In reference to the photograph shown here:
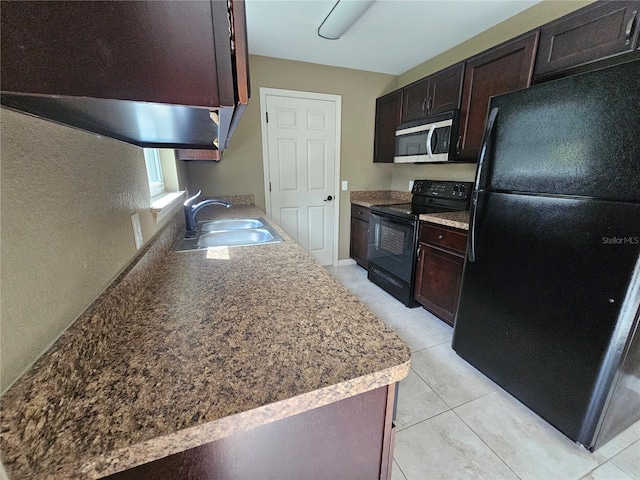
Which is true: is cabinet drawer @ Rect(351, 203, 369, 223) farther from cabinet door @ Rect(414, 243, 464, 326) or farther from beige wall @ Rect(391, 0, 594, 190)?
cabinet door @ Rect(414, 243, 464, 326)

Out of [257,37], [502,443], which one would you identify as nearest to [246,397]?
[502,443]

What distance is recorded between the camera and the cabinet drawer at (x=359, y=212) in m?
3.19

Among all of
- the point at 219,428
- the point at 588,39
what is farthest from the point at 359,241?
the point at 219,428

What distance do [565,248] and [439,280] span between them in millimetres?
1025

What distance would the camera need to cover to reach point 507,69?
73.0 inches

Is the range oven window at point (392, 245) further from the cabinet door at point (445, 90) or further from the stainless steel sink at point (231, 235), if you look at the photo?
the stainless steel sink at point (231, 235)

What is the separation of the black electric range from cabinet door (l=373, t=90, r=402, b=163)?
525mm

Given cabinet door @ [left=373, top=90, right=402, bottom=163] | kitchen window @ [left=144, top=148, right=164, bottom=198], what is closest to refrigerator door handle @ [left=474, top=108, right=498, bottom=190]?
cabinet door @ [left=373, top=90, right=402, bottom=163]

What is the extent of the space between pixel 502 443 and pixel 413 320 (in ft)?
3.64

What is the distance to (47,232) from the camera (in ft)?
1.49

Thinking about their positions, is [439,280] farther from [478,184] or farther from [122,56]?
[122,56]

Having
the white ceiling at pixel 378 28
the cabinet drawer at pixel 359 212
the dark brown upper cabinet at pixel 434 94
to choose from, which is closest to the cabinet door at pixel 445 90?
the dark brown upper cabinet at pixel 434 94

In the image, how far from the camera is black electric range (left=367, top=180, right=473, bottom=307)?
2.43 m

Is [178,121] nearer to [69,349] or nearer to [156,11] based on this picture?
[156,11]
